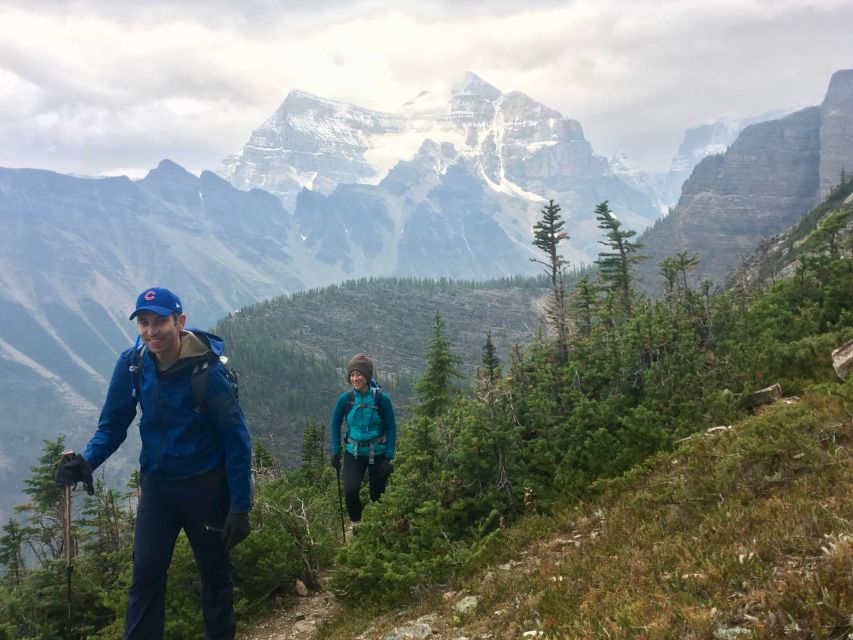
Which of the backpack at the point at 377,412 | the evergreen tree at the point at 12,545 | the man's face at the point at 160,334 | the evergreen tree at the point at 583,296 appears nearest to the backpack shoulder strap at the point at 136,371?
the man's face at the point at 160,334

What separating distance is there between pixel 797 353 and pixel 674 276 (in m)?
11.0

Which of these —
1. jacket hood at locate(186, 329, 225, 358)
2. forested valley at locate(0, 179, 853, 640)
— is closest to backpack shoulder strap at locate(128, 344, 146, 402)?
jacket hood at locate(186, 329, 225, 358)

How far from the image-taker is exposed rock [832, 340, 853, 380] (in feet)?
23.8

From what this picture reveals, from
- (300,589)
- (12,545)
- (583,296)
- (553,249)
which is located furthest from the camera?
(12,545)

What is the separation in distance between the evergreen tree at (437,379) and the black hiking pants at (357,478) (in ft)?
35.5

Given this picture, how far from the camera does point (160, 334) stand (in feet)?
16.6

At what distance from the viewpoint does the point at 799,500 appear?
14.7 ft

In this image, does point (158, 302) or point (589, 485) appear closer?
point (158, 302)

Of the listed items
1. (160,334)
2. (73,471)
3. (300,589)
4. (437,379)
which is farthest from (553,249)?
(73,471)

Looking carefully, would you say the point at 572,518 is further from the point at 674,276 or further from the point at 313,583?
the point at 674,276

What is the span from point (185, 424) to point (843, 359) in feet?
26.6

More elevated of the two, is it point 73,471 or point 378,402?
point 73,471

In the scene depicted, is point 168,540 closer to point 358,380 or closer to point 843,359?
point 358,380

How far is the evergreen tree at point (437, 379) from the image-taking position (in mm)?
19828
